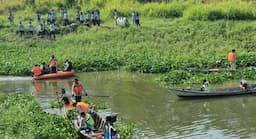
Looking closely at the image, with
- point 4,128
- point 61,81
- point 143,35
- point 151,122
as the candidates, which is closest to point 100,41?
point 143,35

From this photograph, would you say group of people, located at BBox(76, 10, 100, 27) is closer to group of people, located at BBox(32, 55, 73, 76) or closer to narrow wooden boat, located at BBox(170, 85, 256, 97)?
group of people, located at BBox(32, 55, 73, 76)

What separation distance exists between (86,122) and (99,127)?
0.59m

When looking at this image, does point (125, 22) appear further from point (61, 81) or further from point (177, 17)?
point (61, 81)

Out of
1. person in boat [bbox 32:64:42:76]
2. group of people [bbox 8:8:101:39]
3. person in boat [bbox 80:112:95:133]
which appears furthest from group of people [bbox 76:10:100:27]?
person in boat [bbox 80:112:95:133]

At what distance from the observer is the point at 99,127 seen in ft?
63.9

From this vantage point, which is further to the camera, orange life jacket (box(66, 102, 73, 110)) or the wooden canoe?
the wooden canoe

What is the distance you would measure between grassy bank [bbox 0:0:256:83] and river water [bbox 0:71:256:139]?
176cm

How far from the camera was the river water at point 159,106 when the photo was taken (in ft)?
67.8

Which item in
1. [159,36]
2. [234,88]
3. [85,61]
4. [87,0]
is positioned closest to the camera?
[234,88]

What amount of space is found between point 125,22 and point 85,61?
898cm

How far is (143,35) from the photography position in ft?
135

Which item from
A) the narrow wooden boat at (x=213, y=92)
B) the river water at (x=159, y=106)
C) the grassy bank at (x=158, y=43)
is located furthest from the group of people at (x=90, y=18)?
the narrow wooden boat at (x=213, y=92)

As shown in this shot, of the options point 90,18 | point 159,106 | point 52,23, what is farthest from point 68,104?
point 90,18

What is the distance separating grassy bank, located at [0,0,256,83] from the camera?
33500 mm
